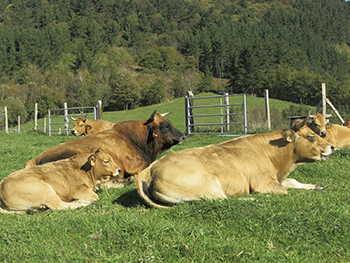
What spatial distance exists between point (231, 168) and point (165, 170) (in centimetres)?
102

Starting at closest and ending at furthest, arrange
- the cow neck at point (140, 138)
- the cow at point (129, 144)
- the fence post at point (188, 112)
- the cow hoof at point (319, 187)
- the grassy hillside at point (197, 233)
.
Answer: the grassy hillside at point (197, 233) → the cow hoof at point (319, 187) → the cow at point (129, 144) → the cow neck at point (140, 138) → the fence post at point (188, 112)

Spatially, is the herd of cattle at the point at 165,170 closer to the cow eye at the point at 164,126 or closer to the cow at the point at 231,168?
the cow at the point at 231,168

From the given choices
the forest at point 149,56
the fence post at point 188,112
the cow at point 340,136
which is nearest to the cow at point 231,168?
the cow at point 340,136

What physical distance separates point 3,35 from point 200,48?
223ft

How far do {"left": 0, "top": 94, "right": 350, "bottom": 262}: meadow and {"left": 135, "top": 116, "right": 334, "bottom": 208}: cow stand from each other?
0.20m

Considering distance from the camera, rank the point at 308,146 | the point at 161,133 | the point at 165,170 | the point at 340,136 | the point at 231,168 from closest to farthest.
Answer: the point at 165,170, the point at 231,168, the point at 308,146, the point at 161,133, the point at 340,136

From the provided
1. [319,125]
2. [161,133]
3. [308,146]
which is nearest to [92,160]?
[161,133]

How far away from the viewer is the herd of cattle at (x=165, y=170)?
477cm

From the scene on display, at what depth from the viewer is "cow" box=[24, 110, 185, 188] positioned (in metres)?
6.98

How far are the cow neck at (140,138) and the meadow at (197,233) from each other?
256cm

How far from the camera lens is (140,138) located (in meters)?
7.57

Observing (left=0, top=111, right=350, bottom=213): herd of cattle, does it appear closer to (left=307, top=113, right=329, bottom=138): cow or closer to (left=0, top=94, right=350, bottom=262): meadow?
(left=0, top=94, right=350, bottom=262): meadow

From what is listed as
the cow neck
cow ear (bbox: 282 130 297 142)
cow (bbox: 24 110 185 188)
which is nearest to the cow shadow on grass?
cow (bbox: 24 110 185 188)

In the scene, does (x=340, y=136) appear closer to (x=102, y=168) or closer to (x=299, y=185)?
(x=299, y=185)
